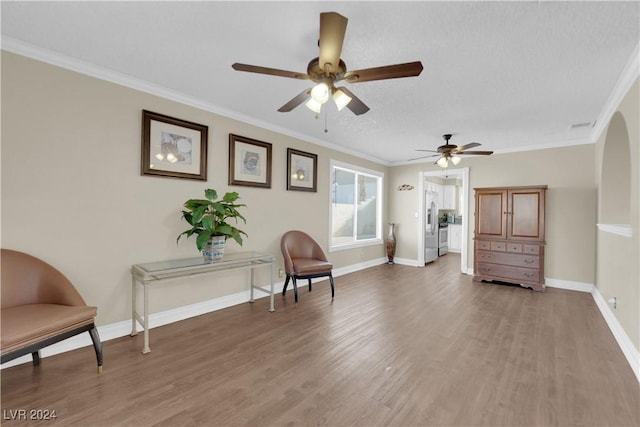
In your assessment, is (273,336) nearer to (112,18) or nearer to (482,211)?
(112,18)

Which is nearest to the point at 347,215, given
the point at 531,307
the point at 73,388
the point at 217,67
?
the point at 531,307

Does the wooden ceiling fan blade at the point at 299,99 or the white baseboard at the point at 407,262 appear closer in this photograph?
the wooden ceiling fan blade at the point at 299,99

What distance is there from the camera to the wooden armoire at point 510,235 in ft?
14.8

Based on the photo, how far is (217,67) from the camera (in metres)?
2.52

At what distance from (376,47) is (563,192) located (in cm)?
452

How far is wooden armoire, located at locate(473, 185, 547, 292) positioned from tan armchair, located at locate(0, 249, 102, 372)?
542 cm

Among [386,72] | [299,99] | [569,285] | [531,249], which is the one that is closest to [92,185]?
[299,99]

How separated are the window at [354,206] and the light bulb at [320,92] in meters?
3.24

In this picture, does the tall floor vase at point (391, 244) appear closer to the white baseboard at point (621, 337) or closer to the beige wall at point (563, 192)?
the beige wall at point (563, 192)

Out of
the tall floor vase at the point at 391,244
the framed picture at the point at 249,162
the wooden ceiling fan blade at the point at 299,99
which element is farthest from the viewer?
the tall floor vase at the point at 391,244

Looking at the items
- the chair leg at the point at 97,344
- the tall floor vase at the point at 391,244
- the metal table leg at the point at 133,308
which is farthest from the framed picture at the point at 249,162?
Result: the tall floor vase at the point at 391,244

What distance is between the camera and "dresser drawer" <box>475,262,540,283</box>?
454 cm

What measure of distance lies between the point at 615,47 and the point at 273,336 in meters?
3.69

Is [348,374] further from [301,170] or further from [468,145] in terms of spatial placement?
[468,145]
